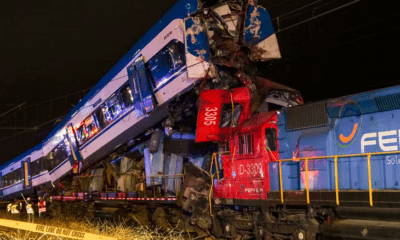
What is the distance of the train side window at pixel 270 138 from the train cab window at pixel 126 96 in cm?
566

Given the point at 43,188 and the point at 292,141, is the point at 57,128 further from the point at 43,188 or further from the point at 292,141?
the point at 292,141

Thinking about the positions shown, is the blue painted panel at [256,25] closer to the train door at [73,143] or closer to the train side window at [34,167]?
the train door at [73,143]

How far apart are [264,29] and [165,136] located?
5081 millimetres

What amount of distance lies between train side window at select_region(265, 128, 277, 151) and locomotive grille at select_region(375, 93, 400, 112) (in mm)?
2572

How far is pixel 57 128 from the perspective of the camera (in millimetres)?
19969

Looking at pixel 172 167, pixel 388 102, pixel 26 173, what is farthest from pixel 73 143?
pixel 388 102

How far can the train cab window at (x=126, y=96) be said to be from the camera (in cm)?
1423

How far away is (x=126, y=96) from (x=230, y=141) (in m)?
4.99

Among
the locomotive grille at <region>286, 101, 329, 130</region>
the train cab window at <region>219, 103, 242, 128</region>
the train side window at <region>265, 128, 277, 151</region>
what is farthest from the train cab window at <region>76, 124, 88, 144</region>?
the locomotive grille at <region>286, 101, 329, 130</region>

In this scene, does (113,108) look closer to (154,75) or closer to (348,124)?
(154,75)

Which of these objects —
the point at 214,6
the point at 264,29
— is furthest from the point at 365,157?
the point at 214,6

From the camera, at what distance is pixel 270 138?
33.7 feet

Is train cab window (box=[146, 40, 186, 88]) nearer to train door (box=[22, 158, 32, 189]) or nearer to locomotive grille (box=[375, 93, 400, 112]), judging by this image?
locomotive grille (box=[375, 93, 400, 112])

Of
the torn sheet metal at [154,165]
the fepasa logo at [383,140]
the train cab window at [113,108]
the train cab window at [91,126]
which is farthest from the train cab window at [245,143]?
the train cab window at [91,126]
